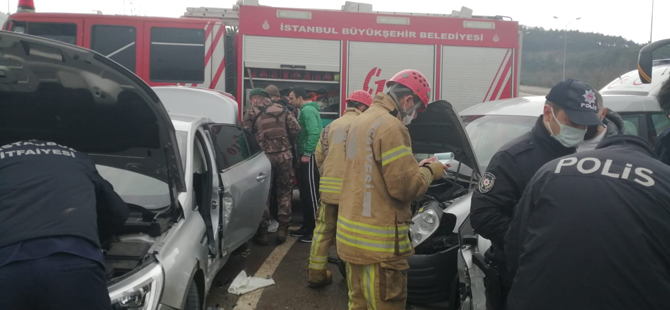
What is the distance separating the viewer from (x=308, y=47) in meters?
7.86

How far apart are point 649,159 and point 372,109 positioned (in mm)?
1666

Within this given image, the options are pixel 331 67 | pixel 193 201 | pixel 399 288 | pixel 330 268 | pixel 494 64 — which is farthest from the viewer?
pixel 494 64

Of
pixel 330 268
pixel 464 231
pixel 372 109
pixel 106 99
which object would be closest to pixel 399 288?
pixel 464 231

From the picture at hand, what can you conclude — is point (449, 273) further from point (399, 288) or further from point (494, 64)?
point (494, 64)

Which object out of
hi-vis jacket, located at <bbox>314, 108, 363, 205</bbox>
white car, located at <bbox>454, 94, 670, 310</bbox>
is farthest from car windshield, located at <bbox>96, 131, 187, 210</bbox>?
white car, located at <bbox>454, 94, 670, 310</bbox>

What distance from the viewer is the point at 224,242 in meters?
4.15

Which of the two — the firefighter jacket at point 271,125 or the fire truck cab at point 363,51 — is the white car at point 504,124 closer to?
the firefighter jacket at point 271,125

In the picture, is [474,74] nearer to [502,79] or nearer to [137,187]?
[502,79]

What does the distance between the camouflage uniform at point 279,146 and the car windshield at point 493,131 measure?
210 centimetres

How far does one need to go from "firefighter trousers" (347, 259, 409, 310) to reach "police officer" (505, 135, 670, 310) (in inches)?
50.0

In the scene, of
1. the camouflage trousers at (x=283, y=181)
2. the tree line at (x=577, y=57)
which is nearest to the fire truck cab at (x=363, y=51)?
the camouflage trousers at (x=283, y=181)

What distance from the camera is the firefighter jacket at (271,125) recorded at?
617cm

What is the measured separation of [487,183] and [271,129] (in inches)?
154

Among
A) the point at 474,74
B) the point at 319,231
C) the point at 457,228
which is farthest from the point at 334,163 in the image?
the point at 474,74
